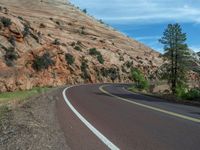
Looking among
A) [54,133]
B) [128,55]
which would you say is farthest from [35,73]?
[128,55]

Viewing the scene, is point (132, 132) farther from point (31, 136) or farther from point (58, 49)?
point (58, 49)

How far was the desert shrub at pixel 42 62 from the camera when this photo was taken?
46469mm

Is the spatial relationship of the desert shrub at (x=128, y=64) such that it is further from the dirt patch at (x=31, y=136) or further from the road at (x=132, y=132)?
the dirt patch at (x=31, y=136)

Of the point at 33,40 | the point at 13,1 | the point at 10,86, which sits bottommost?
the point at 10,86

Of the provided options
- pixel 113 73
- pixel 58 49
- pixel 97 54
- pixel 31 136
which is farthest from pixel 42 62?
pixel 31 136

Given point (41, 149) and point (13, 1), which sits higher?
point (13, 1)

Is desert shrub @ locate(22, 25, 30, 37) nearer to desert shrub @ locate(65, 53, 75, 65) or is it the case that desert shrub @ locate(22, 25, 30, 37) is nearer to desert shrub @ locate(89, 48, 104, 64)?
desert shrub @ locate(65, 53, 75, 65)

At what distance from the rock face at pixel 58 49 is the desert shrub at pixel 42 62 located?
0.37m

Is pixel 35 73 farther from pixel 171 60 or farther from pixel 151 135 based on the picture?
pixel 151 135

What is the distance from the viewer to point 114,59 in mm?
89188

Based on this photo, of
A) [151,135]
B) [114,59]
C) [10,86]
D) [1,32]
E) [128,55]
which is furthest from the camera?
[128,55]

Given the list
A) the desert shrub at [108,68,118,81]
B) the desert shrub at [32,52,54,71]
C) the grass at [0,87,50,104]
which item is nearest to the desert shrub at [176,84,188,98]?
the grass at [0,87,50,104]

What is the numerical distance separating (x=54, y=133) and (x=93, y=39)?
304ft

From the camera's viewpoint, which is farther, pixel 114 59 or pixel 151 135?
pixel 114 59
